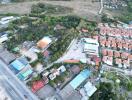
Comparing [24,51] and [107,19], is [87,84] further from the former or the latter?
[107,19]

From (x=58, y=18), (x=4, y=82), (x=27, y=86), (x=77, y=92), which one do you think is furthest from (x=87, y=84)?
(x=58, y=18)

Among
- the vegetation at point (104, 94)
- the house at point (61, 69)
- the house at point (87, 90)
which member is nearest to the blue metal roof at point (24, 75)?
the house at point (61, 69)

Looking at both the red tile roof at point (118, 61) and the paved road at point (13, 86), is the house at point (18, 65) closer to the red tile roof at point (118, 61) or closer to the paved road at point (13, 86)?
the paved road at point (13, 86)

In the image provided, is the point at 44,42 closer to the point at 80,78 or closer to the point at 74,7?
the point at 80,78

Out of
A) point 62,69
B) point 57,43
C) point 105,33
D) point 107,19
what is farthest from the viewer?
point 107,19

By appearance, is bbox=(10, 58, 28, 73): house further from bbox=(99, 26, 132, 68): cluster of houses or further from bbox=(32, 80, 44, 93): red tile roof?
bbox=(99, 26, 132, 68): cluster of houses

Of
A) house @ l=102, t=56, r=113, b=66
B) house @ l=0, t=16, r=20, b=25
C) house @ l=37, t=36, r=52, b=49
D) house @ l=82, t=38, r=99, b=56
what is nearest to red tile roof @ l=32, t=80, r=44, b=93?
house @ l=37, t=36, r=52, b=49

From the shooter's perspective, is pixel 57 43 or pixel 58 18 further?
pixel 58 18
